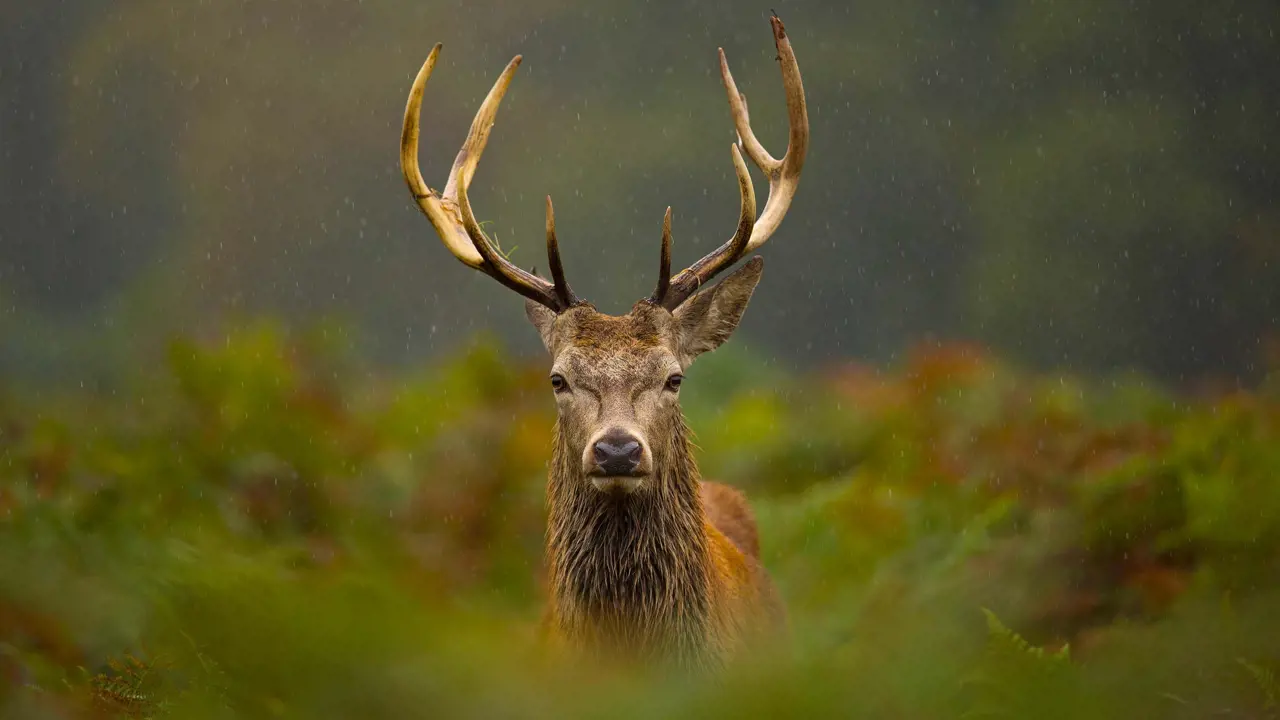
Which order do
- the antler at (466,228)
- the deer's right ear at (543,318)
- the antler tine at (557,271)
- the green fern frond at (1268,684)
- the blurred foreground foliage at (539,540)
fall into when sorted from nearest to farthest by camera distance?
the blurred foreground foliage at (539,540) < the green fern frond at (1268,684) < the antler tine at (557,271) < the antler at (466,228) < the deer's right ear at (543,318)

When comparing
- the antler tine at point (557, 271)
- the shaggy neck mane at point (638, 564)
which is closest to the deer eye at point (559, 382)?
the shaggy neck mane at point (638, 564)

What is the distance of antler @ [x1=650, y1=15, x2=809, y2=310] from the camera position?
19.3 feet

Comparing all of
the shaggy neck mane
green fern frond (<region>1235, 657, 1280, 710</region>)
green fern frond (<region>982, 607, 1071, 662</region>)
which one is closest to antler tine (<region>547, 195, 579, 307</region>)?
the shaggy neck mane

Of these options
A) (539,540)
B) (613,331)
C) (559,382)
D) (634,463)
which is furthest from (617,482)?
(539,540)

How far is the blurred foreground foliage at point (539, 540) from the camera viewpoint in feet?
5.19

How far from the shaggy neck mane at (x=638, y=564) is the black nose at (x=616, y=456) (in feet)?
0.89

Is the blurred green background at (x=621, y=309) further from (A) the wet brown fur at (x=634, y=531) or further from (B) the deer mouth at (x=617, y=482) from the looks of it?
(B) the deer mouth at (x=617, y=482)

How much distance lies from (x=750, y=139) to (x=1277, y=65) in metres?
19.2

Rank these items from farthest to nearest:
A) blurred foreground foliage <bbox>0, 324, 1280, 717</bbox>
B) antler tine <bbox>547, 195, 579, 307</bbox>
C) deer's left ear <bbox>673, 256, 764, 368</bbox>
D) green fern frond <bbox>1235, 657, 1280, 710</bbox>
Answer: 1. deer's left ear <bbox>673, 256, 764, 368</bbox>
2. antler tine <bbox>547, 195, 579, 307</bbox>
3. green fern frond <bbox>1235, 657, 1280, 710</bbox>
4. blurred foreground foliage <bbox>0, 324, 1280, 717</bbox>

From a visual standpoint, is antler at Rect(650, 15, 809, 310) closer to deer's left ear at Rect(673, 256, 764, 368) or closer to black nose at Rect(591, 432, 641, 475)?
deer's left ear at Rect(673, 256, 764, 368)

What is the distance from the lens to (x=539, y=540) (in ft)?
28.2

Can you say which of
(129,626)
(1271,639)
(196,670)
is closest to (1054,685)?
(1271,639)

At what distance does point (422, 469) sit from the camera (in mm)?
9023

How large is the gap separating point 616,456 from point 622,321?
773 millimetres
